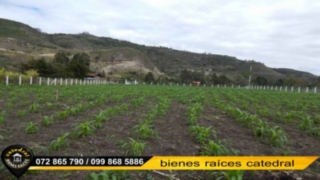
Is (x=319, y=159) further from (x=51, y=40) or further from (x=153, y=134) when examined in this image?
Answer: (x=51, y=40)

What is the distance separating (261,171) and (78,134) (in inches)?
142

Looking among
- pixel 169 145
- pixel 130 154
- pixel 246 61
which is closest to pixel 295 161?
pixel 169 145

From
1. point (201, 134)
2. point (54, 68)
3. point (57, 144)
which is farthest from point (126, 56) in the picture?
point (57, 144)

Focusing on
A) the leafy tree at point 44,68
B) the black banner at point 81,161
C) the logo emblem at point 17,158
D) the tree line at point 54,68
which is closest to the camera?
the logo emblem at point 17,158

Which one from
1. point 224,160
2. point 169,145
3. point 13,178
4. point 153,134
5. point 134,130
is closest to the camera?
point 13,178

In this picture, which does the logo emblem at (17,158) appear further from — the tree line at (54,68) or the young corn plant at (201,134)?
the tree line at (54,68)

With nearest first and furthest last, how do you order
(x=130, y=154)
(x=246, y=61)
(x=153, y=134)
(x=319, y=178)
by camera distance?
1. (x=319, y=178)
2. (x=130, y=154)
3. (x=153, y=134)
4. (x=246, y=61)

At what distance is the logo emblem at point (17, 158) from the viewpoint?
2.92 m

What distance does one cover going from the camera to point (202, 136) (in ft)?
18.1

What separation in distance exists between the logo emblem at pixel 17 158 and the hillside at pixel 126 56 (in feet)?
283

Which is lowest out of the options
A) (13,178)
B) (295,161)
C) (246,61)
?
(13,178)

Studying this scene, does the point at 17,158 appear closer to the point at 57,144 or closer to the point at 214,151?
the point at 57,144

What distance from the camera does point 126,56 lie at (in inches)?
4441

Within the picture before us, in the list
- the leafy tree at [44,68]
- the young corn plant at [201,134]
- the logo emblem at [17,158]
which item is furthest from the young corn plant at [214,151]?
the leafy tree at [44,68]
